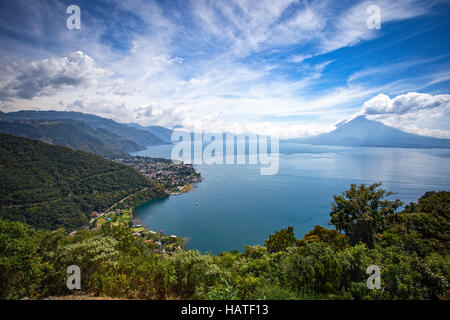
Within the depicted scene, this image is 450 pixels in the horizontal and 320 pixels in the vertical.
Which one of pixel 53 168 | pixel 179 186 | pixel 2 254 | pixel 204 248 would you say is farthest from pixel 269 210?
pixel 53 168

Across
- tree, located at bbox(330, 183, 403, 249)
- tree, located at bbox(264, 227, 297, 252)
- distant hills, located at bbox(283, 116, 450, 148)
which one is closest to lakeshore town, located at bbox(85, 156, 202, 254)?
tree, located at bbox(264, 227, 297, 252)

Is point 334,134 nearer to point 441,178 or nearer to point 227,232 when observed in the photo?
point 441,178

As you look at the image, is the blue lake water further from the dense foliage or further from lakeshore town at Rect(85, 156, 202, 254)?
the dense foliage

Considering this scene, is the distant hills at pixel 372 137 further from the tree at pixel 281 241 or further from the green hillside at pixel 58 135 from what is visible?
the green hillside at pixel 58 135
